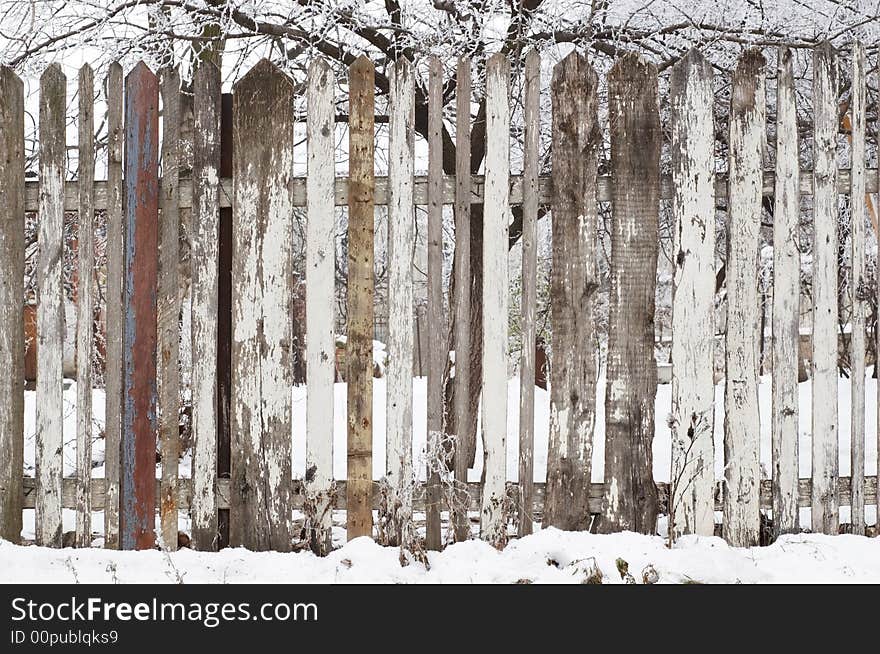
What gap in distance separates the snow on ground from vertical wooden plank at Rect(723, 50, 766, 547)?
7.9 inches

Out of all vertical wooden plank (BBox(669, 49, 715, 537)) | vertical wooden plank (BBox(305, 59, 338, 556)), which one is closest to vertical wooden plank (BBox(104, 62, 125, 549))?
vertical wooden plank (BBox(305, 59, 338, 556))

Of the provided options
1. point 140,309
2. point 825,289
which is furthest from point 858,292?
point 140,309

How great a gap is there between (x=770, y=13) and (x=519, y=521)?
3.67 m

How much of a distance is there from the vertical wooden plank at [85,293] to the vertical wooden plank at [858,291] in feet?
11.0

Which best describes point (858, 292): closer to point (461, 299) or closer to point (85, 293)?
point (461, 299)

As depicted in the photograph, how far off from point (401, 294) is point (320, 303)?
36 centimetres

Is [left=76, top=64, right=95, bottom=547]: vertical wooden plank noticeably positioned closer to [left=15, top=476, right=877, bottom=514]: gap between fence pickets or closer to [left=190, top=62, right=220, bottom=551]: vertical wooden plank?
[left=15, top=476, right=877, bottom=514]: gap between fence pickets

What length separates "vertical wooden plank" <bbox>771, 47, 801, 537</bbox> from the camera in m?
3.13

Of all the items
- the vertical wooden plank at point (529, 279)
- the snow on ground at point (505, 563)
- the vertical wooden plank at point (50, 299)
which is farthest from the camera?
the vertical wooden plank at point (50, 299)

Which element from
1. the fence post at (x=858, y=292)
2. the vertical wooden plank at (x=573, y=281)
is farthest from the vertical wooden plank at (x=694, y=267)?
the fence post at (x=858, y=292)

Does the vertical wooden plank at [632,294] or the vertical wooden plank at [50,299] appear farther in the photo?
the vertical wooden plank at [50,299]

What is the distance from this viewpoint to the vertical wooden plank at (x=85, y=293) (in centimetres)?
321

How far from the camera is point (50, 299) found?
330cm

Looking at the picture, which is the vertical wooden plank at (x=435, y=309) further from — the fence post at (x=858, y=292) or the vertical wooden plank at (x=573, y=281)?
the fence post at (x=858, y=292)
